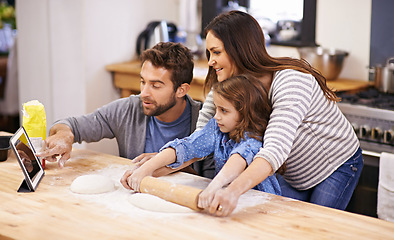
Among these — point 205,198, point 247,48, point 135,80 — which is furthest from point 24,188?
point 135,80

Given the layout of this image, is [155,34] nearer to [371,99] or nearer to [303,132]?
[371,99]

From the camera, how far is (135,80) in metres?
3.88

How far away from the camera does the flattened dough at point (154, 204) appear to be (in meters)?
1.62

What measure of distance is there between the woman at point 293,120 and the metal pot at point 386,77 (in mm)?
1177

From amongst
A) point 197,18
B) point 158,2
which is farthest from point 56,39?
point 197,18

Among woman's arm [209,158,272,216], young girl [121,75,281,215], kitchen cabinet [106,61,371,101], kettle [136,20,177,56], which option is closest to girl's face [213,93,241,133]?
young girl [121,75,281,215]

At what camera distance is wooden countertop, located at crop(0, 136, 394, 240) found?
57.5 inches

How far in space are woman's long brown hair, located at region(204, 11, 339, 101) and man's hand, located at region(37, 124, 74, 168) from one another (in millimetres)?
739

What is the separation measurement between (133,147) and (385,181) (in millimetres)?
1052

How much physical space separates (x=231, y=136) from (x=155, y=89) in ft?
1.62

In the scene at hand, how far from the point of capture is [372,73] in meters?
3.41

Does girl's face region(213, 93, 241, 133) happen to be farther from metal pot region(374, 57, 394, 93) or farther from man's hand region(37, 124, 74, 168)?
metal pot region(374, 57, 394, 93)

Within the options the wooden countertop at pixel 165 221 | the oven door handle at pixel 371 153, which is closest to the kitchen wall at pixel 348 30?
the oven door handle at pixel 371 153

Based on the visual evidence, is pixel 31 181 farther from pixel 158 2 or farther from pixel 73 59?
pixel 158 2
